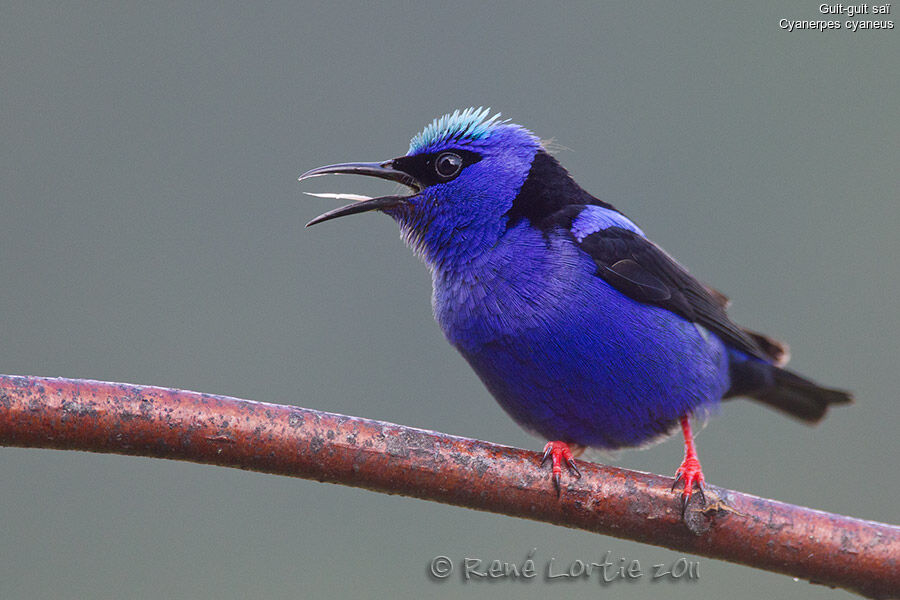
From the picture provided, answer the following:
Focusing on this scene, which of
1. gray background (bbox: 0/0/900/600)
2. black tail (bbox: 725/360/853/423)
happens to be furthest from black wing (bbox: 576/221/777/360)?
gray background (bbox: 0/0/900/600)

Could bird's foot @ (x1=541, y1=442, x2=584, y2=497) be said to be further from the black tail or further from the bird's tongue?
the black tail

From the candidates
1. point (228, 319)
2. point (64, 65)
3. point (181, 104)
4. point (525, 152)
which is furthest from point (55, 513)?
point (525, 152)

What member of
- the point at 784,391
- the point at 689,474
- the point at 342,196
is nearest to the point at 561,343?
the point at 689,474

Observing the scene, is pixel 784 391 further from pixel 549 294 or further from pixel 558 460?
pixel 558 460

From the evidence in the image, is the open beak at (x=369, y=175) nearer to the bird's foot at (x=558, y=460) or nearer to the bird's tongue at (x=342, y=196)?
the bird's tongue at (x=342, y=196)

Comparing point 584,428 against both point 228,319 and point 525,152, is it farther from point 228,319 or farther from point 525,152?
point 228,319

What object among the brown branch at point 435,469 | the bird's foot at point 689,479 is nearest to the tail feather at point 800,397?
the bird's foot at point 689,479
